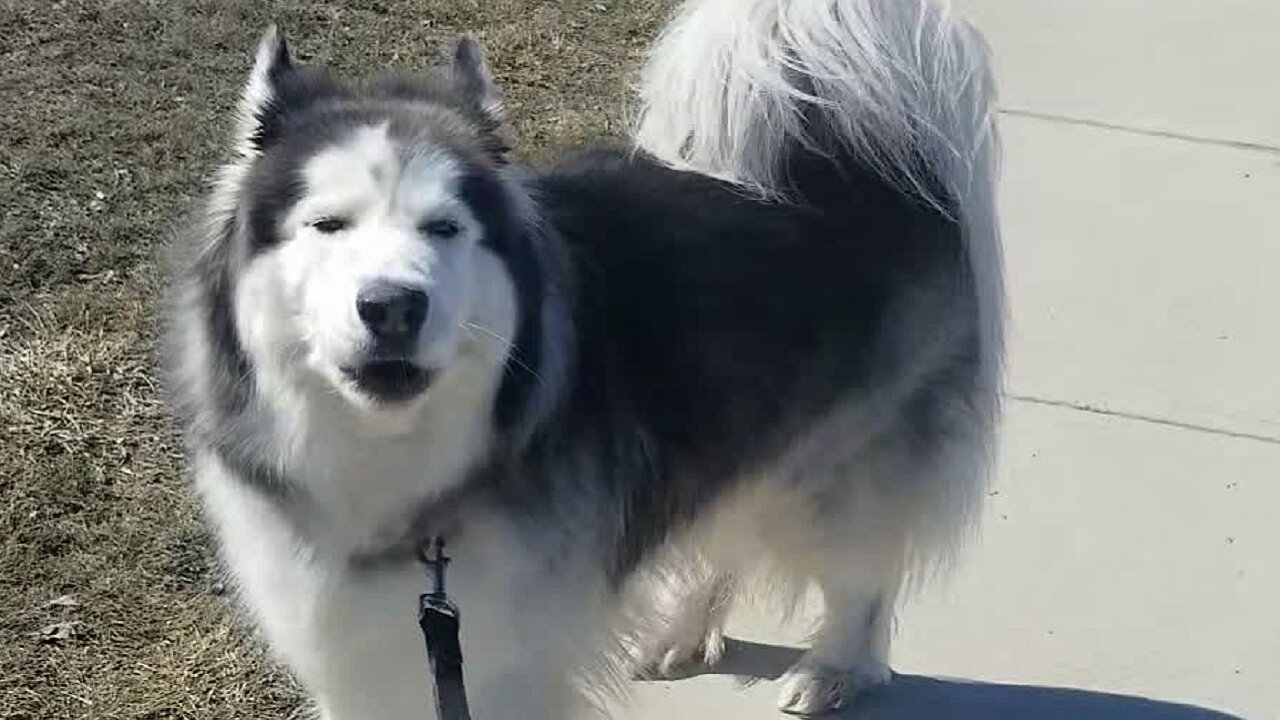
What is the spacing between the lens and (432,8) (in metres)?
5.74

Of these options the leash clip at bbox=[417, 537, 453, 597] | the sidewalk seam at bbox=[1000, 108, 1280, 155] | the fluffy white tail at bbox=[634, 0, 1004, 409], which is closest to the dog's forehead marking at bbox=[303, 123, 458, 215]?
the leash clip at bbox=[417, 537, 453, 597]

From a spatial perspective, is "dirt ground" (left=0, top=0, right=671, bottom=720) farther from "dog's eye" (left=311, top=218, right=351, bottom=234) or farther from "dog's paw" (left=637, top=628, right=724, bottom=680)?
"dog's eye" (left=311, top=218, right=351, bottom=234)

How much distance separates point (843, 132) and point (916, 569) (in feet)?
2.86

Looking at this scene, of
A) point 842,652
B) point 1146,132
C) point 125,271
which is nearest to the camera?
point 842,652

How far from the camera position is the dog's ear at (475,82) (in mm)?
2430

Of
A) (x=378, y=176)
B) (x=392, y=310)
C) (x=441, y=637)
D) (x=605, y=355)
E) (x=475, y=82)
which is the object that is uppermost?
(x=475, y=82)

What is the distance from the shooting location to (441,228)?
210 cm

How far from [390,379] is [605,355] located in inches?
19.9

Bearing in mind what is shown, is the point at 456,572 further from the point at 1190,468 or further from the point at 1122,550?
the point at 1190,468

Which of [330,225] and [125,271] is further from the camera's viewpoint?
[125,271]

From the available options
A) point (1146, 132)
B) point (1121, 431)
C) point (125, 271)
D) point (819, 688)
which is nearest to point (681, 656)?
point (819, 688)

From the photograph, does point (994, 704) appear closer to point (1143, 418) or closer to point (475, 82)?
point (1143, 418)

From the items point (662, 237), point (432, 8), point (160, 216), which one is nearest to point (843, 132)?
point (662, 237)

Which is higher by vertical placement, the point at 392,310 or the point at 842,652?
the point at 392,310
